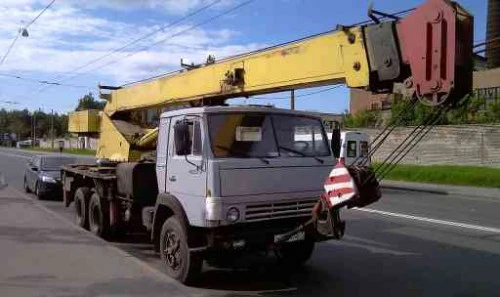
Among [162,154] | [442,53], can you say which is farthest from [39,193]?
[442,53]

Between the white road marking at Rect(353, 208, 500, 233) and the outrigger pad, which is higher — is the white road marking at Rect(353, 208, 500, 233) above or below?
below

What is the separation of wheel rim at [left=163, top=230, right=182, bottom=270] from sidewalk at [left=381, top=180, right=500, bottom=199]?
57.9 feet

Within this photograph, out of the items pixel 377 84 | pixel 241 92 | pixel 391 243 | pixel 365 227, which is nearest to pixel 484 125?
pixel 365 227

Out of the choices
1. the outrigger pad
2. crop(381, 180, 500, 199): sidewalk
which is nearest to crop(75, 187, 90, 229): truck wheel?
the outrigger pad

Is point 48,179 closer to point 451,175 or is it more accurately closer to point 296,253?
point 296,253

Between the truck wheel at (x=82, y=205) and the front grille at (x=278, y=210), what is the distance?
612 cm

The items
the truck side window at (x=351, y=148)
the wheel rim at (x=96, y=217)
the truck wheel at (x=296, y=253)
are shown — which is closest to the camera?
the truck wheel at (x=296, y=253)

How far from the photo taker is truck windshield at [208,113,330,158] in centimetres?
841

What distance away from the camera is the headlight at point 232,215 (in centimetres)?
810

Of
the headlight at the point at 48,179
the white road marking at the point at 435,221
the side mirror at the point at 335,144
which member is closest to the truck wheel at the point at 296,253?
the side mirror at the point at 335,144

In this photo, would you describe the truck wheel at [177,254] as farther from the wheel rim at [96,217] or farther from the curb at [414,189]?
the curb at [414,189]

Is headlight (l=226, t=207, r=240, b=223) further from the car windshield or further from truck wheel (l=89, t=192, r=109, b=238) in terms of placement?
the car windshield

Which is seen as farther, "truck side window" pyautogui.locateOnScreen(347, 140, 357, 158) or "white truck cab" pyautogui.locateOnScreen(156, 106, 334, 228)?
"truck side window" pyautogui.locateOnScreen(347, 140, 357, 158)

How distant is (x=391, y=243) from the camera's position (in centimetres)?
1209
